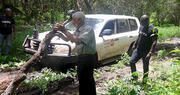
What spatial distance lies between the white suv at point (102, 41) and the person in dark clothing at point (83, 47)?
4.93ft

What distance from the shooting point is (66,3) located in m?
13.1

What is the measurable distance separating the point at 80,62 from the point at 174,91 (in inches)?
70.4

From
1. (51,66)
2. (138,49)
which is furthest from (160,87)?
(51,66)

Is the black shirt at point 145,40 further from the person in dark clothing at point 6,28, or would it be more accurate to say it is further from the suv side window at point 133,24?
the person in dark clothing at point 6,28

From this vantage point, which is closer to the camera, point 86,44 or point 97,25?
point 86,44

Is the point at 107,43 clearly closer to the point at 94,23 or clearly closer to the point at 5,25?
the point at 94,23

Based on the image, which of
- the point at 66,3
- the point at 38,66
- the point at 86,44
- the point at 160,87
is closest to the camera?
the point at 160,87

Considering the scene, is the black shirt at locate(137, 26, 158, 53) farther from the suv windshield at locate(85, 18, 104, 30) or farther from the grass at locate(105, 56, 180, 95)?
the suv windshield at locate(85, 18, 104, 30)

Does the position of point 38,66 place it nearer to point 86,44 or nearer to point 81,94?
point 81,94

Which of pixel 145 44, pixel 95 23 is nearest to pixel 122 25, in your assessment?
pixel 95 23

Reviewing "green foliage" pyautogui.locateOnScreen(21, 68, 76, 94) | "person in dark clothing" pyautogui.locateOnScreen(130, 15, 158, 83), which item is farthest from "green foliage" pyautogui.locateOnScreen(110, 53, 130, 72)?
"green foliage" pyautogui.locateOnScreen(21, 68, 76, 94)

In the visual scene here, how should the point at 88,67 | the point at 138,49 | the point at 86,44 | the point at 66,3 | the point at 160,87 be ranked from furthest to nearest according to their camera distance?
the point at 66,3
the point at 138,49
the point at 88,67
the point at 86,44
the point at 160,87

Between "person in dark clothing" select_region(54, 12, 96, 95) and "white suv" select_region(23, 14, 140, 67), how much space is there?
150cm

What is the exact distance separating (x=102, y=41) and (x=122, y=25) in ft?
5.73
